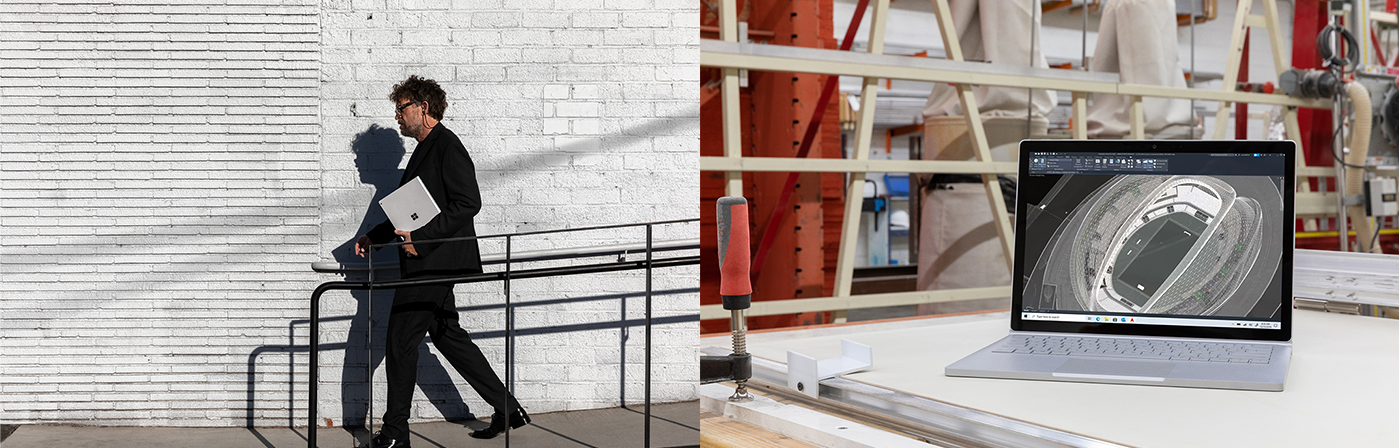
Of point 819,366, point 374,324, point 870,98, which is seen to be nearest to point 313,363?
point 374,324

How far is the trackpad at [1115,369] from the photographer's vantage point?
592 mm

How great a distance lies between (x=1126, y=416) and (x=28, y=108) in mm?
2808

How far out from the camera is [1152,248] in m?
0.74

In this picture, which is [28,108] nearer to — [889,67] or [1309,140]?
[889,67]

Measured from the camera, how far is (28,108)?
231 centimetres

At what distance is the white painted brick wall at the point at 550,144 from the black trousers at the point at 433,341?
18 centimetres

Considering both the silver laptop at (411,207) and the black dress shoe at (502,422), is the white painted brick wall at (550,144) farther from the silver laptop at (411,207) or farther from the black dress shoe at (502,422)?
the silver laptop at (411,207)

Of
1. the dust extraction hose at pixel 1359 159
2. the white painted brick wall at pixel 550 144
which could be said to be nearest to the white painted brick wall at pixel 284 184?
the white painted brick wall at pixel 550 144

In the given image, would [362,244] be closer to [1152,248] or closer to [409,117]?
[409,117]

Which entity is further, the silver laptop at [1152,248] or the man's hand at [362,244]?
the man's hand at [362,244]

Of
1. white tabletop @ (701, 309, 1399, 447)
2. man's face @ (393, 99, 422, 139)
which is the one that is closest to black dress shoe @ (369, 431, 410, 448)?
man's face @ (393, 99, 422, 139)

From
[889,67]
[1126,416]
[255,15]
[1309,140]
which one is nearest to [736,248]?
[1126,416]

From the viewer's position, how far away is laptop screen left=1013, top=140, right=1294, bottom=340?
724 mm

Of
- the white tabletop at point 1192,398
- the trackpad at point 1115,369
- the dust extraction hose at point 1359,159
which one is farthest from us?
the dust extraction hose at point 1359,159
